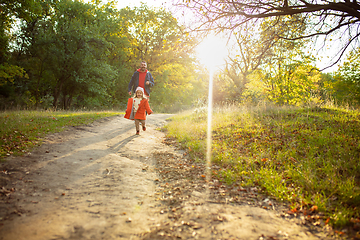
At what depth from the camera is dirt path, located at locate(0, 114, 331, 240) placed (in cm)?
234

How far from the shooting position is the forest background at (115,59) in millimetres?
8719

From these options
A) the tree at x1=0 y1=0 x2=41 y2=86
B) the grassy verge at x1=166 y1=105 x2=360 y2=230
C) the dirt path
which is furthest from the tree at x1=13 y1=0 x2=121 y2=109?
the dirt path

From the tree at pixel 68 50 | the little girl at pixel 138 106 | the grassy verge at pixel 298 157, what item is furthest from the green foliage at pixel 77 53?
the grassy verge at pixel 298 157

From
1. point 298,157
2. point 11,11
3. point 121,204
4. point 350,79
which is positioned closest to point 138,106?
point 121,204

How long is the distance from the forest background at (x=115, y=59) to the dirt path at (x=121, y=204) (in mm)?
4743

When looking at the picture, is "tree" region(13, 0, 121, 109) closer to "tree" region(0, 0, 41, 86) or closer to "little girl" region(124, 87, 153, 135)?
"tree" region(0, 0, 41, 86)

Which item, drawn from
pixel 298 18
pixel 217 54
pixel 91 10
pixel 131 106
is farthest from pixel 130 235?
pixel 91 10

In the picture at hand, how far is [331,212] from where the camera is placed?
2.84 m

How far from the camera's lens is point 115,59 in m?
24.5

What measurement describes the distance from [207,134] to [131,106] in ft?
10.6

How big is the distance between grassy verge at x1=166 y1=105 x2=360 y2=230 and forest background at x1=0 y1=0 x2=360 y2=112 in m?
2.47

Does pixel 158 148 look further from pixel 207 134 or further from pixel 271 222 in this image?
pixel 271 222

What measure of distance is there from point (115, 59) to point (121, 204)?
24465 mm

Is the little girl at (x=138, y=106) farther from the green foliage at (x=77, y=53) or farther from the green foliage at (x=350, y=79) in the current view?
the green foliage at (x=350, y=79)
